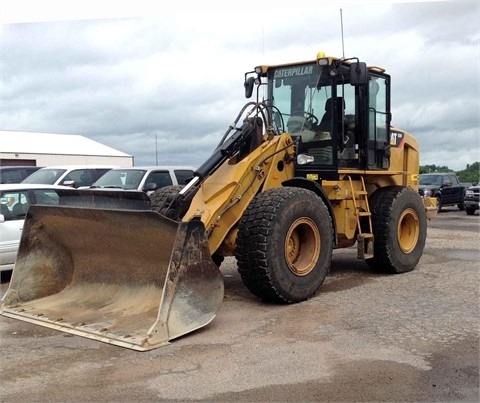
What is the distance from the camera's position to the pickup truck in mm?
23109

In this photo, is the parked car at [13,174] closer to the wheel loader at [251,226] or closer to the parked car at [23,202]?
the parked car at [23,202]

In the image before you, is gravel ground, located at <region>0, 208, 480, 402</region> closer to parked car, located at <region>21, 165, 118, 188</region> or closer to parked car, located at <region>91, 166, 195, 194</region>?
parked car, located at <region>91, 166, 195, 194</region>

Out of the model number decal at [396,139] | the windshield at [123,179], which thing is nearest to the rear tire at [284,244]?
the model number decal at [396,139]

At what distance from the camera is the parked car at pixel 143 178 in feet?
42.9

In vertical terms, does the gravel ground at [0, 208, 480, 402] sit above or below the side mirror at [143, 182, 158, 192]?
below

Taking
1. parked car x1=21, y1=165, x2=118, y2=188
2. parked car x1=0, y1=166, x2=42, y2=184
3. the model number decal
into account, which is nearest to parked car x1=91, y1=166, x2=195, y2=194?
parked car x1=21, y1=165, x2=118, y2=188

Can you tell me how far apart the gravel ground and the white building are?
2232 cm

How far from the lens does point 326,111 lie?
317 inches

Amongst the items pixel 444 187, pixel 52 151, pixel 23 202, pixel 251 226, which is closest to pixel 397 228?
pixel 251 226

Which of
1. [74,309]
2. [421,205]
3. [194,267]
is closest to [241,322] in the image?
[194,267]

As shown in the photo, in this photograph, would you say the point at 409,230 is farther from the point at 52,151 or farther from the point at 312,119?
the point at 52,151

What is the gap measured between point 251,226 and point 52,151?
2612cm

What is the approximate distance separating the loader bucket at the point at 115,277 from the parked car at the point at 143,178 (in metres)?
5.97

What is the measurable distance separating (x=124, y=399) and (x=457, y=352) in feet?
9.67
